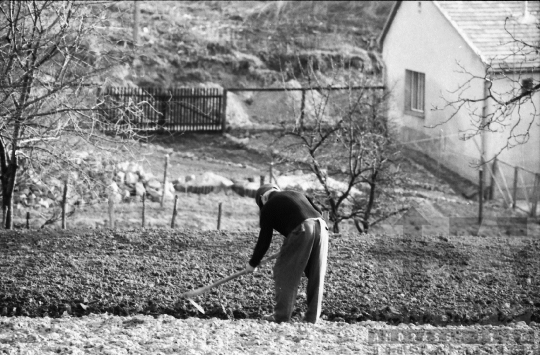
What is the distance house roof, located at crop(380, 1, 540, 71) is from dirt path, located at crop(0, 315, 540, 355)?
13303mm

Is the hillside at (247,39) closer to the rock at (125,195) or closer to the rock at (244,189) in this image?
the rock at (244,189)

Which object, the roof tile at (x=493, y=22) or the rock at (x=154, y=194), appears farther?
the roof tile at (x=493, y=22)

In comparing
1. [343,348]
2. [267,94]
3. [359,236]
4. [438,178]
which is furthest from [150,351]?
[267,94]

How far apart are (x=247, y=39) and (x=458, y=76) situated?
14147 millimetres

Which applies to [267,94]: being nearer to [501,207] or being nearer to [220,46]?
[220,46]

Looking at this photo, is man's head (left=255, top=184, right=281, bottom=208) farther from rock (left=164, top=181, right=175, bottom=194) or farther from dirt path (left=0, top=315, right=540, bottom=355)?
rock (left=164, top=181, right=175, bottom=194)

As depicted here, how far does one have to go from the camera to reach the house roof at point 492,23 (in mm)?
21219

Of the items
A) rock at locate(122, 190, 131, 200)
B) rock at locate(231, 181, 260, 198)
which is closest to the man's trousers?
rock at locate(122, 190, 131, 200)

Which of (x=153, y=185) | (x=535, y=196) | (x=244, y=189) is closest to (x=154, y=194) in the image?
(x=153, y=185)

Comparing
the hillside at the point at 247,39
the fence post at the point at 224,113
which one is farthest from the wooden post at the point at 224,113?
the hillside at the point at 247,39

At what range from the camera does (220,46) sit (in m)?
33.3

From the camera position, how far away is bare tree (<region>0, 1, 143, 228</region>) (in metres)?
10.2

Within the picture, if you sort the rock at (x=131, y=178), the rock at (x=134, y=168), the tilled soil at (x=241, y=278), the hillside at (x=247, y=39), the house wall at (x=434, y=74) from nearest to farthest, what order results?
the tilled soil at (x=241, y=278), the rock at (x=131, y=178), the rock at (x=134, y=168), the house wall at (x=434, y=74), the hillside at (x=247, y=39)

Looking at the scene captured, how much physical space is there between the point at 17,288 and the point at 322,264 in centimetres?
330
